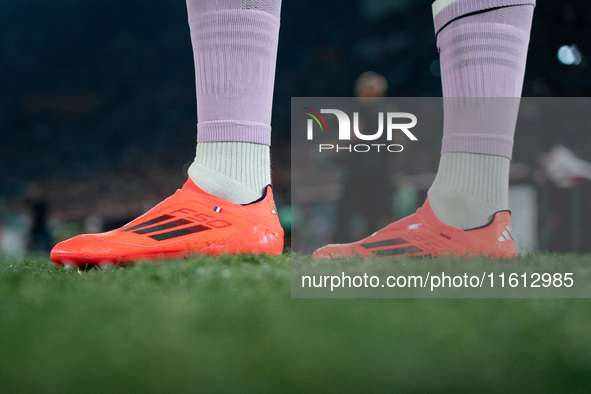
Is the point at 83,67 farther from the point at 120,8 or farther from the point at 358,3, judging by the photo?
the point at 358,3

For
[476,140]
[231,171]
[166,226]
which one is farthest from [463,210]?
[166,226]

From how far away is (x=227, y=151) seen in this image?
2.99 feet

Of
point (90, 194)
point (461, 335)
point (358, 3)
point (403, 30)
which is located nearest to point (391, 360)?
point (461, 335)

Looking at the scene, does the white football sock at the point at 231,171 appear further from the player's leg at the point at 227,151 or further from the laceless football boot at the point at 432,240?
the laceless football boot at the point at 432,240

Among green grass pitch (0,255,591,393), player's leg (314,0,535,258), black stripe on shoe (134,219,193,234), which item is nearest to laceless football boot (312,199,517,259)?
player's leg (314,0,535,258)

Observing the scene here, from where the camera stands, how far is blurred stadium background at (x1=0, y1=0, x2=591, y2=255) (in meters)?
6.12

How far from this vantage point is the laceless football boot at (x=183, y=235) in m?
0.82

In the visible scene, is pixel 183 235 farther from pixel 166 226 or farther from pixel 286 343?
pixel 286 343

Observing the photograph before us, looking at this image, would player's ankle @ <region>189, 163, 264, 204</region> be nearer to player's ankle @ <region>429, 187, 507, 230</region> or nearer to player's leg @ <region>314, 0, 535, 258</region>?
player's leg @ <region>314, 0, 535, 258</region>

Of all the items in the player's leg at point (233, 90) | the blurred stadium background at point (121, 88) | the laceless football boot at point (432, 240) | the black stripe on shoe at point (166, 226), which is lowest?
the laceless football boot at point (432, 240)

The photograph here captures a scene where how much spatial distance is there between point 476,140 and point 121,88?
903 cm

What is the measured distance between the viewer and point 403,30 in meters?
5.28

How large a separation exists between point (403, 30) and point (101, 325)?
540 centimetres

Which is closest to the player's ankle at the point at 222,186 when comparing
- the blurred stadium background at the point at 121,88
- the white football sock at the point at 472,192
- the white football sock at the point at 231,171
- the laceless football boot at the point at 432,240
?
the white football sock at the point at 231,171
